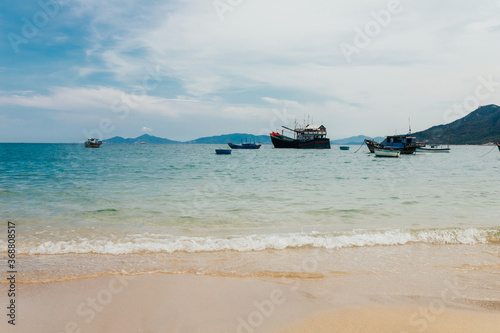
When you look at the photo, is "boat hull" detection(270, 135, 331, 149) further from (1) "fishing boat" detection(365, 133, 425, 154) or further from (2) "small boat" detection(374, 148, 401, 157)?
(2) "small boat" detection(374, 148, 401, 157)

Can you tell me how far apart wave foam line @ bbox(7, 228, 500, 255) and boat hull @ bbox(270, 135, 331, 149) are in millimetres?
104933

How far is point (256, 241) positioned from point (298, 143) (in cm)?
10970

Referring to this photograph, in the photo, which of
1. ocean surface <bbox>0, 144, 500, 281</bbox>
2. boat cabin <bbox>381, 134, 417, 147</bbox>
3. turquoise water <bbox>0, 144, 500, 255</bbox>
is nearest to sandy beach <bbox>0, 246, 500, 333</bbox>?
ocean surface <bbox>0, 144, 500, 281</bbox>

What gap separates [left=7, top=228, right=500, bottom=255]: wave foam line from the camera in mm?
7531

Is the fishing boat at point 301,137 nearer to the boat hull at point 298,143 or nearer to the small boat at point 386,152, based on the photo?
the boat hull at point 298,143

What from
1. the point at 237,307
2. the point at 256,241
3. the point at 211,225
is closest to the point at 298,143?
the point at 211,225

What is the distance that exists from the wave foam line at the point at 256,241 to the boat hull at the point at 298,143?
105 metres

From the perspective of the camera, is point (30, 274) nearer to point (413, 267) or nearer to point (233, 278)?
point (233, 278)

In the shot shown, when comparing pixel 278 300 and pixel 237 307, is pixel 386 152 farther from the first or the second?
pixel 237 307

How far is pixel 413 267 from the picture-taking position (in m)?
6.38

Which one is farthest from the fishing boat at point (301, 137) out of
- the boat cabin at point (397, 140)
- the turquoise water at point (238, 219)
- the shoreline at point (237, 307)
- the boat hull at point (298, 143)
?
the shoreline at point (237, 307)

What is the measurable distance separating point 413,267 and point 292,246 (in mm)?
2808

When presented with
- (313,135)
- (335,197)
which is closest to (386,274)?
(335,197)

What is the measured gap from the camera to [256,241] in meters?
8.01
